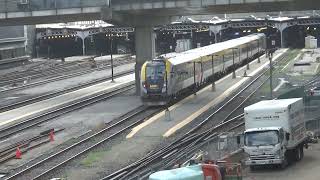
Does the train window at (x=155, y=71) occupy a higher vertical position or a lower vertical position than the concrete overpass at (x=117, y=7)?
lower

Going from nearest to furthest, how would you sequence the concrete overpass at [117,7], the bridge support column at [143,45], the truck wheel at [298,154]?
1. the truck wheel at [298,154]
2. the concrete overpass at [117,7]
3. the bridge support column at [143,45]

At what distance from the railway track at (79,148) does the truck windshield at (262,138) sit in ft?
28.1

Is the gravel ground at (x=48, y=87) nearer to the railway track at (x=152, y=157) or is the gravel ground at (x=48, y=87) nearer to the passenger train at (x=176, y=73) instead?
the passenger train at (x=176, y=73)

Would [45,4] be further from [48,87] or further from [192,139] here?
[192,139]

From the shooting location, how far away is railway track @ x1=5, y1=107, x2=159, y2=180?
91.2ft

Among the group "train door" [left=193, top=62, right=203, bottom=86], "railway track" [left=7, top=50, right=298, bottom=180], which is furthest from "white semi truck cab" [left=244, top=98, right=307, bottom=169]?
"train door" [left=193, top=62, right=203, bottom=86]

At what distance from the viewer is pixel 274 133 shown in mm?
27578

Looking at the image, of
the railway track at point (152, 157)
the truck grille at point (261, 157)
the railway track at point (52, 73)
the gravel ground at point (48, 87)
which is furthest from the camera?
the railway track at point (52, 73)

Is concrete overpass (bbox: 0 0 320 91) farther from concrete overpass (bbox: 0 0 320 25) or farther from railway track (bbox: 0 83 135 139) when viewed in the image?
railway track (bbox: 0 83 135 139)

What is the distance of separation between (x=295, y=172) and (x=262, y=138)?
2.03 metres

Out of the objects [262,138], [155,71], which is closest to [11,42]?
[155,71]

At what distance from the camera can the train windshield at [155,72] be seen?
155ft

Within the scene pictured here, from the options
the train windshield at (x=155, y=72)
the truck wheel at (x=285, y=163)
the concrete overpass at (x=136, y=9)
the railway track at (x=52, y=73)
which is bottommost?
the railway track at (x=52, y=73)

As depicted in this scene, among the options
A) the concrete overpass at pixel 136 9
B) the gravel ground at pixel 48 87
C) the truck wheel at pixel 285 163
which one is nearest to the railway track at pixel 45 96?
the gravel ground at pixel 48 87
